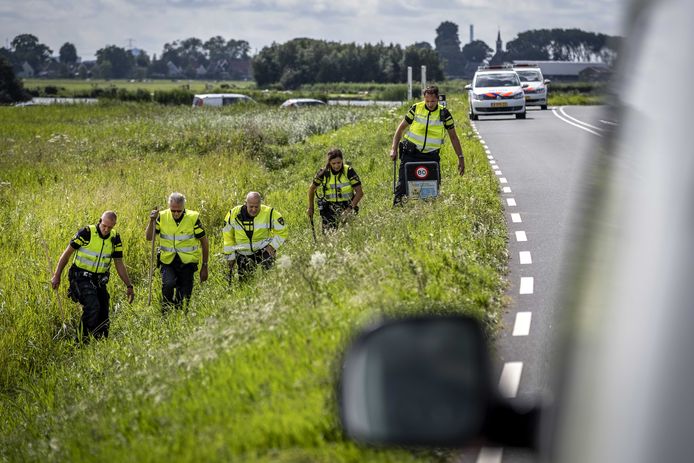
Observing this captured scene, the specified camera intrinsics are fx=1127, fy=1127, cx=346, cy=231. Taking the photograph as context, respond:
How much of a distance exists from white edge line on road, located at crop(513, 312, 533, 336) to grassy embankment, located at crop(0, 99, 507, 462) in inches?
8.4

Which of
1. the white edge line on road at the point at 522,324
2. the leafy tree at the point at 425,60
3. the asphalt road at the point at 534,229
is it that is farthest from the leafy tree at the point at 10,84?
the white edge line on road at the point at 522,324

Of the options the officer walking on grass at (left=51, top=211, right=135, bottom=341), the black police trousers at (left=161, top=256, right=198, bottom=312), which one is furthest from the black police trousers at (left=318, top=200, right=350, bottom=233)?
the officer walking on grass at (left=51, top=211, right=135, bottom=341)

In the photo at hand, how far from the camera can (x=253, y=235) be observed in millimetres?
15477

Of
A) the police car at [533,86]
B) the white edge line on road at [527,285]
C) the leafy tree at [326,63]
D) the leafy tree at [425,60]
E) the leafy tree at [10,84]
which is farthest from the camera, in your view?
the leafy tree at [326,63]

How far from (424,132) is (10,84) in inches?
4020

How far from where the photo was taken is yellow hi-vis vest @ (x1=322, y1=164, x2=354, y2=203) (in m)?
15.5

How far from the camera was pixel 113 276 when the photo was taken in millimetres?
20312

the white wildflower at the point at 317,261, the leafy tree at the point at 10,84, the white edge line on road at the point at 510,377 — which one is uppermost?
the white wildflower at the point at 317,261

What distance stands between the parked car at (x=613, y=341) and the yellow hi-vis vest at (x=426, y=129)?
13.3 m

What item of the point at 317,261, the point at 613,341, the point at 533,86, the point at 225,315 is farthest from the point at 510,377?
the point at 533,86

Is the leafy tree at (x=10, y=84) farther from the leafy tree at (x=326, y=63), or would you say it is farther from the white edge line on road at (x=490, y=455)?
the white edge line on road at (x=490, y=455)

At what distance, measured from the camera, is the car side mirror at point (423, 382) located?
→ 2145mm

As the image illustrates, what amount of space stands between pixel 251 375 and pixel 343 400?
17.6 ft

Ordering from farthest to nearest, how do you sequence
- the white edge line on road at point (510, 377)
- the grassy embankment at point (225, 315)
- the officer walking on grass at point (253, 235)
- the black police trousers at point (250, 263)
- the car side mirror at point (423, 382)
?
the officer walking on grass at point (253, 235) → the black police trousers at point (250, 263) → the white edge line on road at point (510, 377) → the grassy embankment at point (225, 315) → the car side mirror at point (423, 382)
